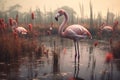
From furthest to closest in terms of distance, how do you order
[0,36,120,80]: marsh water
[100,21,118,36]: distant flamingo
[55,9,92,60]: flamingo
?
[100,21,118,36]: distant flamingo → [55,9,92,60]: flamingo → [0,36,120,80]: marsh water

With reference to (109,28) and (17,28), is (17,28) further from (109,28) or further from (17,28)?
(109,28)

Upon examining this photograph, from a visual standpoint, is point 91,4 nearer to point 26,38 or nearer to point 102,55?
point 102,55

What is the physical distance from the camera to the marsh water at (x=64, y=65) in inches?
126

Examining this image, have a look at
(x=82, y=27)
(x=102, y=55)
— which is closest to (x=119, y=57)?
(x=102, y=55)

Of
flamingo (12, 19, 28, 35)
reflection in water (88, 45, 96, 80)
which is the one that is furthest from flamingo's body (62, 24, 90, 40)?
flamingo (12, 19, 28, 35)

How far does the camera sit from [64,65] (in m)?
3.29

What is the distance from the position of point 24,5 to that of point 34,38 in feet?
1.27

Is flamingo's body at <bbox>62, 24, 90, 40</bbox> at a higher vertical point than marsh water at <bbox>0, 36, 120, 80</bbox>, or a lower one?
higher

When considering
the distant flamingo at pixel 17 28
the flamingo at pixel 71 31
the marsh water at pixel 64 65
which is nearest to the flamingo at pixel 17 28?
the distant flamingo at pixel 17 28

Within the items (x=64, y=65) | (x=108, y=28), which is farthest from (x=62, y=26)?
(x=108, y=28)

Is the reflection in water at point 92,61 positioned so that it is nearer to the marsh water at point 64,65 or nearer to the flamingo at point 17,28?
the marsh water at point 64,65

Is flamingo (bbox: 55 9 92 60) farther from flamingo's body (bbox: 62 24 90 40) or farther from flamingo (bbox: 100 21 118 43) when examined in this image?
flamingo (bbox: 100 21 118 43)

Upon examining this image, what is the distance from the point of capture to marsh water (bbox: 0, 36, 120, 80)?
126 inches

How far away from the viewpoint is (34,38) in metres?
3.31
